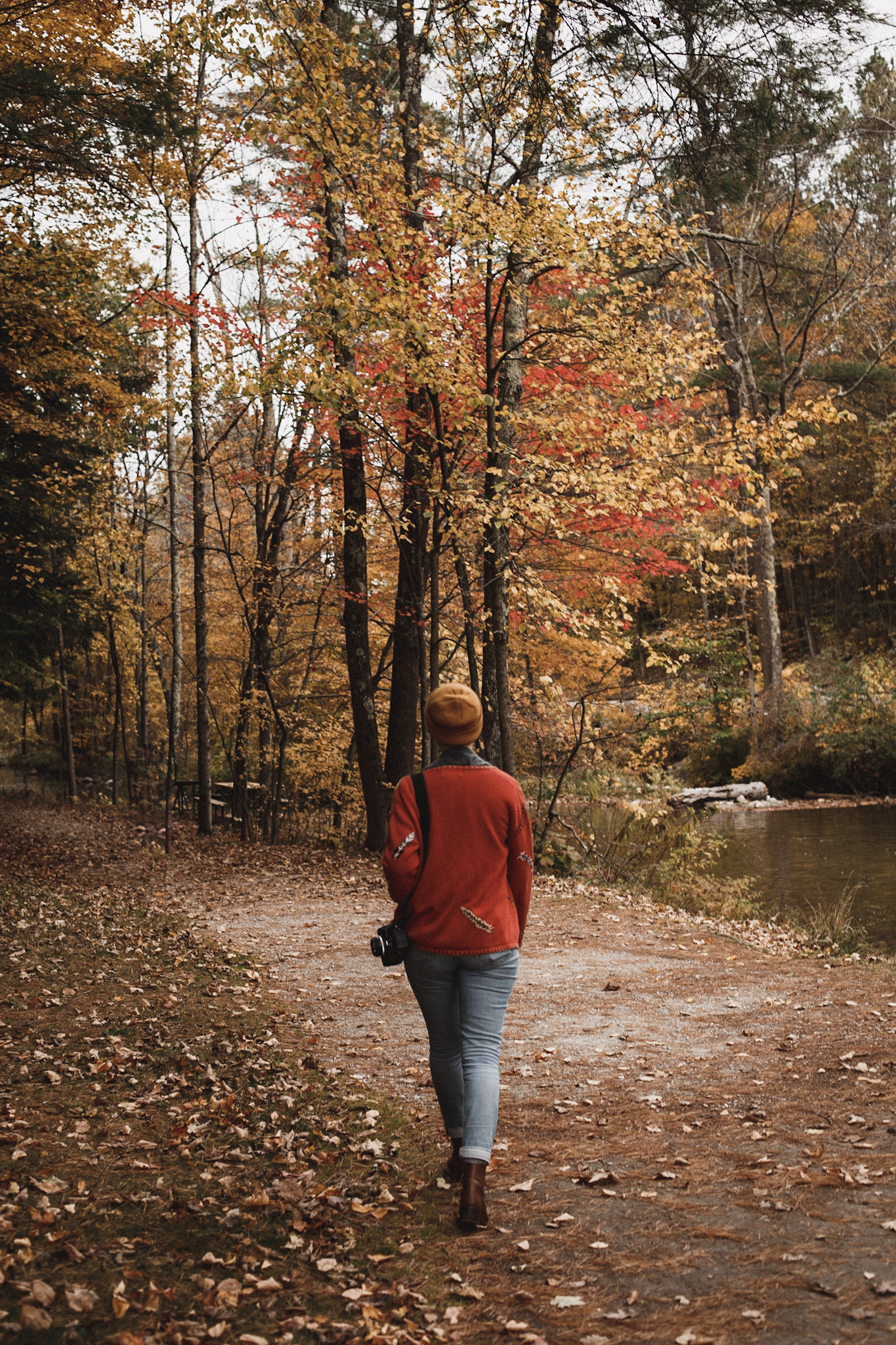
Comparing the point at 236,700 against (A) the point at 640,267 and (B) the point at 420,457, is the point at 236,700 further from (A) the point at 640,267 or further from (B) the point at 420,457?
(A) the point at 640,267

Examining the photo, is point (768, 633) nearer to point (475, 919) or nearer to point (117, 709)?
point (117, 709)

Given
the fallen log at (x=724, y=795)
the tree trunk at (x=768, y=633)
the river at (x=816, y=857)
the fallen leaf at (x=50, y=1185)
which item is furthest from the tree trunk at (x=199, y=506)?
the tree trunk at (x=768, y=633)

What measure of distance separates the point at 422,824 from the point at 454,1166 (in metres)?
1.41

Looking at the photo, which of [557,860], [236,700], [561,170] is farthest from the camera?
[236,700]

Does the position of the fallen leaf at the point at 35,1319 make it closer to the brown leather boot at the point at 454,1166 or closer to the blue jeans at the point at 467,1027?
the blue jeans at the point at 467,1027

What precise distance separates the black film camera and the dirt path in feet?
3.10

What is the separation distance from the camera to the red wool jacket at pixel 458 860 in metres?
3.49

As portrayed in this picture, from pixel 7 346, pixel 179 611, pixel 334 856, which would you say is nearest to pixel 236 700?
pixel 179 611

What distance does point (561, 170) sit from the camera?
33.0ft

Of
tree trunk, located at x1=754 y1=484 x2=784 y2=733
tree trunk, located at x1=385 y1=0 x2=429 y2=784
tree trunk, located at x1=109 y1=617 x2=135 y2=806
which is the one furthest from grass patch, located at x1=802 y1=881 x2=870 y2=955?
tree trunk, located at x1=109 y1=617 x2=135 y2=806

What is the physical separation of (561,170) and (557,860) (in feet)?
26.0

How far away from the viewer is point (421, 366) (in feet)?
30.0

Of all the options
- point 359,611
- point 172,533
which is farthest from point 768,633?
point 172,533

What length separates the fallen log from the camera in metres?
22.6
